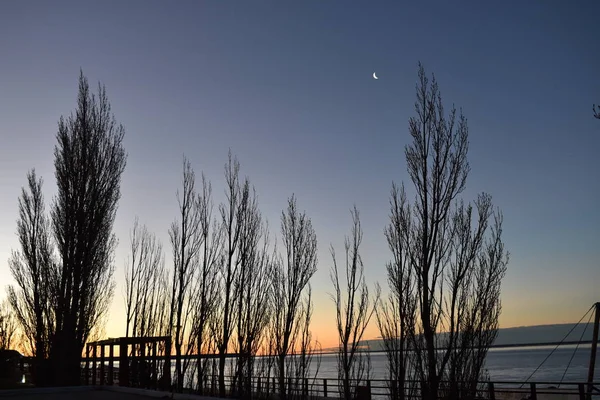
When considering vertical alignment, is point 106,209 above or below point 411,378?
above

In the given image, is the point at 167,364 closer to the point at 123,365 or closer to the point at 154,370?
the point at 154,370

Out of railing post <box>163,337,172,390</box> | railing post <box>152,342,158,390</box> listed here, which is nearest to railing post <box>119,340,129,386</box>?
railing post <box>152,342,158,390</box>

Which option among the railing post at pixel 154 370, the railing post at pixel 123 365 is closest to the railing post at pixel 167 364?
the railing post at pixel 154 370

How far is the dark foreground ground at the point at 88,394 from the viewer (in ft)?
30.6

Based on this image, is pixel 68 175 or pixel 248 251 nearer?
pixel 248 251

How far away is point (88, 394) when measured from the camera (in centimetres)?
1077

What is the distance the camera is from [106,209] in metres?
20.5

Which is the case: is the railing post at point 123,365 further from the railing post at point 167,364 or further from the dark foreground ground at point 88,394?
the dark foreground ground at point 88,394

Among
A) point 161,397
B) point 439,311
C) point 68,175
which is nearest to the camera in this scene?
point 161,397

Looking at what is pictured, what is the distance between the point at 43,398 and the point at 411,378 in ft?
25.0

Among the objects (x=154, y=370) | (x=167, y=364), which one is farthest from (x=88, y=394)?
(x=167, y=364)

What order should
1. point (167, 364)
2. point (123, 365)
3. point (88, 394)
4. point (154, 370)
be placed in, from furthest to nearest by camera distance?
1. point (123, 365)
2. point (167, 364)
3. point (154, 370)
4. point (88, 394)

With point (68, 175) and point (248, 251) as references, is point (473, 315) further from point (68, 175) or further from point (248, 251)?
point (68, 175)

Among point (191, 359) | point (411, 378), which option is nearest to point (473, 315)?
point (411, 378)
